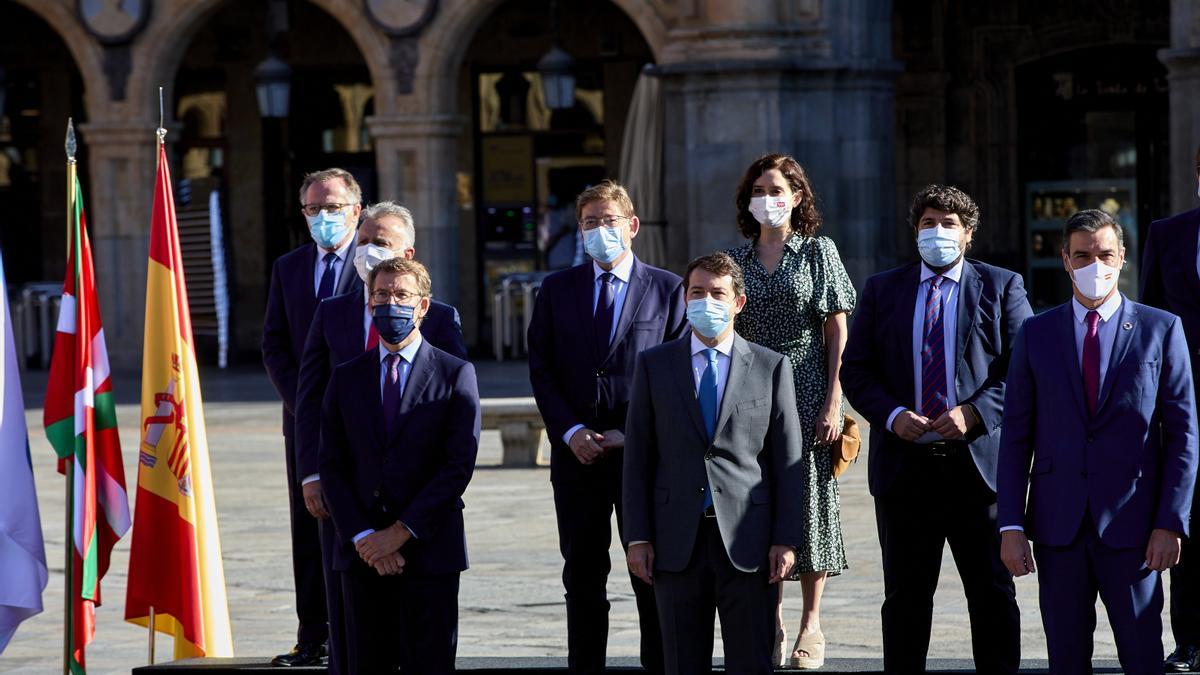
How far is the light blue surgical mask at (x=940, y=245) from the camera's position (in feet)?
24.0

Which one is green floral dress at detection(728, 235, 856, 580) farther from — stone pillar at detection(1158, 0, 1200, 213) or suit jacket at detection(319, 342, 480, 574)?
stone pillar at detection(1158, 0, 1200, 213)

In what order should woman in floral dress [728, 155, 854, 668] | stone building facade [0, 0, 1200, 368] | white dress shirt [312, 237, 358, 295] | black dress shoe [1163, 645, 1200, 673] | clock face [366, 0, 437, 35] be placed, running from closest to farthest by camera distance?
black dress shoe [1163, 645, 1200, 673] → woman in floral dress [728, 155, 854, 668] → white dress shirt [312, 237, 358, 295] → stone building facade [0, 0, 1200, 368] → clock face [366, 0, 437, 35]

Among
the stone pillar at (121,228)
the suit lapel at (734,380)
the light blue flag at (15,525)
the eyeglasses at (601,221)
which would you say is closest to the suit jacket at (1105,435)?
the suit lapel at (734,380)

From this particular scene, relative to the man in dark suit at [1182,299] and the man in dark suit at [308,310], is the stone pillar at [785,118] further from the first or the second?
the man in dark suit at [1182,299]

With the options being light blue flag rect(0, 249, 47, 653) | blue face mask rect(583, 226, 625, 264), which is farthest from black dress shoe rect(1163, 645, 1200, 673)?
light blue flag rect(0, 249, 47, 653)

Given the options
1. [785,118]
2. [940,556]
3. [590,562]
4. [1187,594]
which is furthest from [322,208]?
[785,118]

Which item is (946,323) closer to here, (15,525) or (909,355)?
(909,355)

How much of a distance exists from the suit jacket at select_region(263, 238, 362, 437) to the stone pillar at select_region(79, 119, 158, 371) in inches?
602

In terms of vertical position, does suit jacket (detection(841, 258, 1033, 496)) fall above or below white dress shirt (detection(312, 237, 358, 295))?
below

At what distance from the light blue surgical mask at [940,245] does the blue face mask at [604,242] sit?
42.3 inches

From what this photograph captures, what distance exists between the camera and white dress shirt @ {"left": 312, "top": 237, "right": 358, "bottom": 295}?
8.27 metres

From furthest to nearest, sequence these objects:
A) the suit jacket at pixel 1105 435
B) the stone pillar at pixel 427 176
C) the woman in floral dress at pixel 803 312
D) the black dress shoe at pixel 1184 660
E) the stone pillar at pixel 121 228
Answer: the stone pillar at pixel 121 228, the stone pillar at pixel 427 176, the woman in floral dress at pixel 803 312, the black dress shoe at pixel 1184 660, the suit jacket at pixel 1105 435

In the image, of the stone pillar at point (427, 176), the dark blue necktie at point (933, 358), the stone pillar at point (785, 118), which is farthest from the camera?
the stone pillar at point (427, 176)

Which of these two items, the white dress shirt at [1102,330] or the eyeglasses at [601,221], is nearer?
the white dress shirt at [1102,330]
